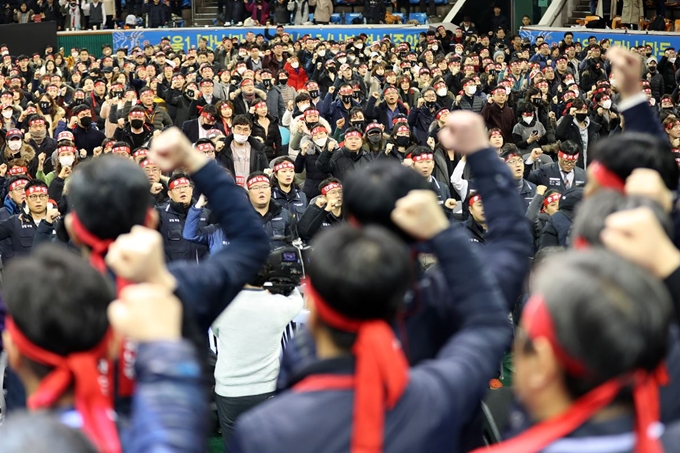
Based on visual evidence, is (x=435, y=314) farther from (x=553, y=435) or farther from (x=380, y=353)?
(x=553, y=435)

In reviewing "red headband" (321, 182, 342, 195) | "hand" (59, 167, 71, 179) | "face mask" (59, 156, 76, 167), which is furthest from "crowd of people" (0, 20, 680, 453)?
"face mask" (59, 156, 76, 167)

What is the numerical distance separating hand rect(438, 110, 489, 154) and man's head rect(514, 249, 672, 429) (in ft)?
2.26

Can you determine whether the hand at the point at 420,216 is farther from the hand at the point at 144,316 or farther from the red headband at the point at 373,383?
the hand at the point at 144,316

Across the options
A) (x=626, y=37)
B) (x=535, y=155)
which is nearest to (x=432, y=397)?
(x=535, y=155)

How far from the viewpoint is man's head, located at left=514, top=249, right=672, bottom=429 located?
1.68 m

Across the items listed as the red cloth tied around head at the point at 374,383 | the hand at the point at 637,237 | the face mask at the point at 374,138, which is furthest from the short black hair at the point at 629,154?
the face mask at the point at 374,138

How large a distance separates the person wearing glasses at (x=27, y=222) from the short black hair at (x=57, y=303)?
6670 millimetres

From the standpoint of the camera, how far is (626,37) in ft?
70.3

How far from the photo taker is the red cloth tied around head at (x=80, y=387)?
1.79 metres

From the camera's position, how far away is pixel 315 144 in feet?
35.3

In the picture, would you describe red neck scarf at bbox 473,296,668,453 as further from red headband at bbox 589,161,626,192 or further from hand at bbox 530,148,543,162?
hand at bbox 530,148,543,162

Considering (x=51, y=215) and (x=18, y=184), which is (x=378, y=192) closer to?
(x=51, y=215)

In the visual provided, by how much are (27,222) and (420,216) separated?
273 inches

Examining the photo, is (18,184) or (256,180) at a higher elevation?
(256,180)
